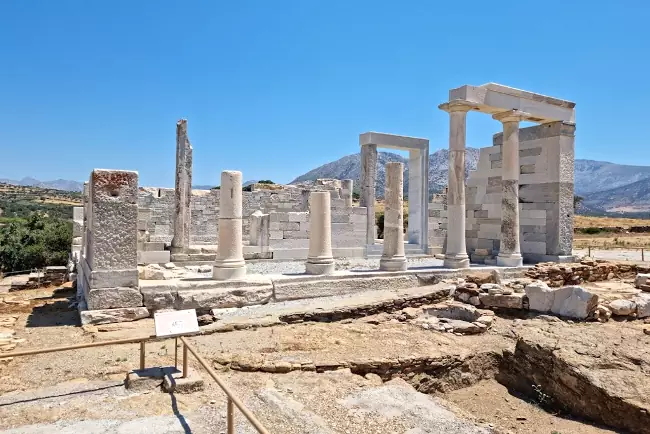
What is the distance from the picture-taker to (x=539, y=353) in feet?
26.6

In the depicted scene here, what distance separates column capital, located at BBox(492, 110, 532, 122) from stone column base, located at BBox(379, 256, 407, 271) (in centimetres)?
558

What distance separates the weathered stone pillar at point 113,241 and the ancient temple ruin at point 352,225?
0.7 inches

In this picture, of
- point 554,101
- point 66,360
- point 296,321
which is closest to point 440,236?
point 554,101

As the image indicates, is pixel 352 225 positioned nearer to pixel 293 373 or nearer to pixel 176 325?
pixel 293 373

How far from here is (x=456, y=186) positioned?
45.1ft

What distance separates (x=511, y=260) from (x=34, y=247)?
2077 cm

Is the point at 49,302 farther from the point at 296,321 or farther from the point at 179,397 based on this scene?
the point at 179,397

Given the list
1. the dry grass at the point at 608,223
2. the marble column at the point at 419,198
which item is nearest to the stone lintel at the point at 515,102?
the marble column at the point at 419,198

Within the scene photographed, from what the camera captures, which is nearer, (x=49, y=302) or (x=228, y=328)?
(x=228, y=328)

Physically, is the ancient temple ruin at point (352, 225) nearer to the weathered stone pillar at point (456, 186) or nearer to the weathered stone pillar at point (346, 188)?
the weathered stone pillar at point (456, 186)

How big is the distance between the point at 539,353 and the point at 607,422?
1.43 meters

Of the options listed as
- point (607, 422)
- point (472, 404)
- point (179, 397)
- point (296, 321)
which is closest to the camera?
point (179, 397)

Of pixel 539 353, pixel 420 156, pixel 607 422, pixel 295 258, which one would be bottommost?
pixel 607 422

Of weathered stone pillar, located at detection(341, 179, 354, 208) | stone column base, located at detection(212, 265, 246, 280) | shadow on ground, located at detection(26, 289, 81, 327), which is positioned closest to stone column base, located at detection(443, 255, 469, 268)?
stone column base, located at detection(212, 265, 246, 280)
